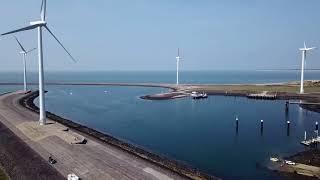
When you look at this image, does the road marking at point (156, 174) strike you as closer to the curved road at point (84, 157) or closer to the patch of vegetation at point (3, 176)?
the curved road at point (84, 157)

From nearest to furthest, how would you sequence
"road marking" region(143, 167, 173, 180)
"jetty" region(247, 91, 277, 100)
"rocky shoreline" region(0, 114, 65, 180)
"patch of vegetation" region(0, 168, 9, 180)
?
"road marking" region(143, 167, 173, 180), "patch of vegetation" region(0, 168, 9, 180), "rocky shoreline" region(0, 114, 65, 180), "jetty" region(247, 91, 277, 100)

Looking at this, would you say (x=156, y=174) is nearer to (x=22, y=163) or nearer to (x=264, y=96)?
(x=22, y=163)

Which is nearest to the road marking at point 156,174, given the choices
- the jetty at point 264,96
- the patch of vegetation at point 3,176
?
the patch of vegetation at point 3,176

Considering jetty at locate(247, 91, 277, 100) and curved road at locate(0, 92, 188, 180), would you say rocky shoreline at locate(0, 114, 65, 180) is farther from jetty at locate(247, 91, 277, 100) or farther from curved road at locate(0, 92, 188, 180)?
jetty at locate(247, 91, 277, 100)

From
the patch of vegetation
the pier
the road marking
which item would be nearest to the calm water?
the pier

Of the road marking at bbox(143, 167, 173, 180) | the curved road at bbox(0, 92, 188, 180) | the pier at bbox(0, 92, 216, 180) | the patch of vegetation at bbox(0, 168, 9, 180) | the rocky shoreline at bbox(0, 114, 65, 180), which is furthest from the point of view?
the rocky shoreline at bbox(0, 114, 65, 180)

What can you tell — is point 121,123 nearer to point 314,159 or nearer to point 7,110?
point 7,110

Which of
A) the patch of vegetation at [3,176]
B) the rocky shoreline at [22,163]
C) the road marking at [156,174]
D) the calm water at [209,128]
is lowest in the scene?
the calm water at [209,128]

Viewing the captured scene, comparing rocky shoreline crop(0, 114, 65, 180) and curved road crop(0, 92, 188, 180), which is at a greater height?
curved road crop(0, 92, 188, 180)
